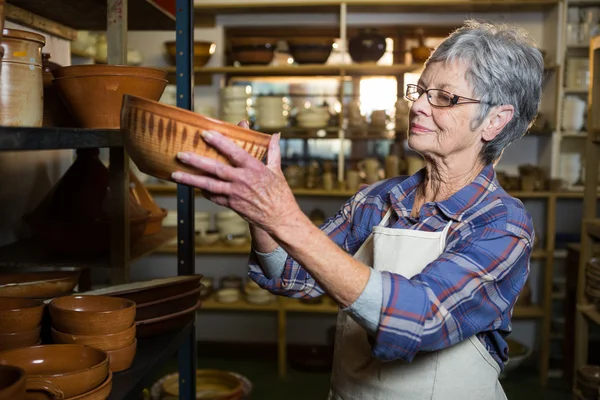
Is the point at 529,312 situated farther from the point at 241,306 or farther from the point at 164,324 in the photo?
the point at 164,324

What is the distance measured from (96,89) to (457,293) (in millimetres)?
923

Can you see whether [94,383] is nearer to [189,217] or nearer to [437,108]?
[189,217]

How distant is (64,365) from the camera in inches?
44.2

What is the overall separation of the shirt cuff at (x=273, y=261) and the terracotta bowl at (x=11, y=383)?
2.01ft

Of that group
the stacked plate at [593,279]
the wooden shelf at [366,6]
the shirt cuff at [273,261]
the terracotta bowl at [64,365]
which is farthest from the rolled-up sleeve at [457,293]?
the wooden shelf at [366,6]

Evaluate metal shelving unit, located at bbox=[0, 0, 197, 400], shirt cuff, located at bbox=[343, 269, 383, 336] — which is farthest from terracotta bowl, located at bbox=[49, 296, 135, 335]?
shirt cuff, located at bbox=[343, 269, 383, 336]

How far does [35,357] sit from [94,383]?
0.13 meters

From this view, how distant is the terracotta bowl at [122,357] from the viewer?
1.23m

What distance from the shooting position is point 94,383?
1.06m

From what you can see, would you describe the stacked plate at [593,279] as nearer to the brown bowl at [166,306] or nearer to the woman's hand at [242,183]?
the brown bowl at [166,306]

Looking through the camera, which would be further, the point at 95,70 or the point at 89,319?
the point at 95,70

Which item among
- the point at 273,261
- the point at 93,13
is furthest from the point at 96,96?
the point at 93,13

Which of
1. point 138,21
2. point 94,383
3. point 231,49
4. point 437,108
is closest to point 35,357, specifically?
point 94,383

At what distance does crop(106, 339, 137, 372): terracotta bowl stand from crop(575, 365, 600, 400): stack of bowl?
240 cm
